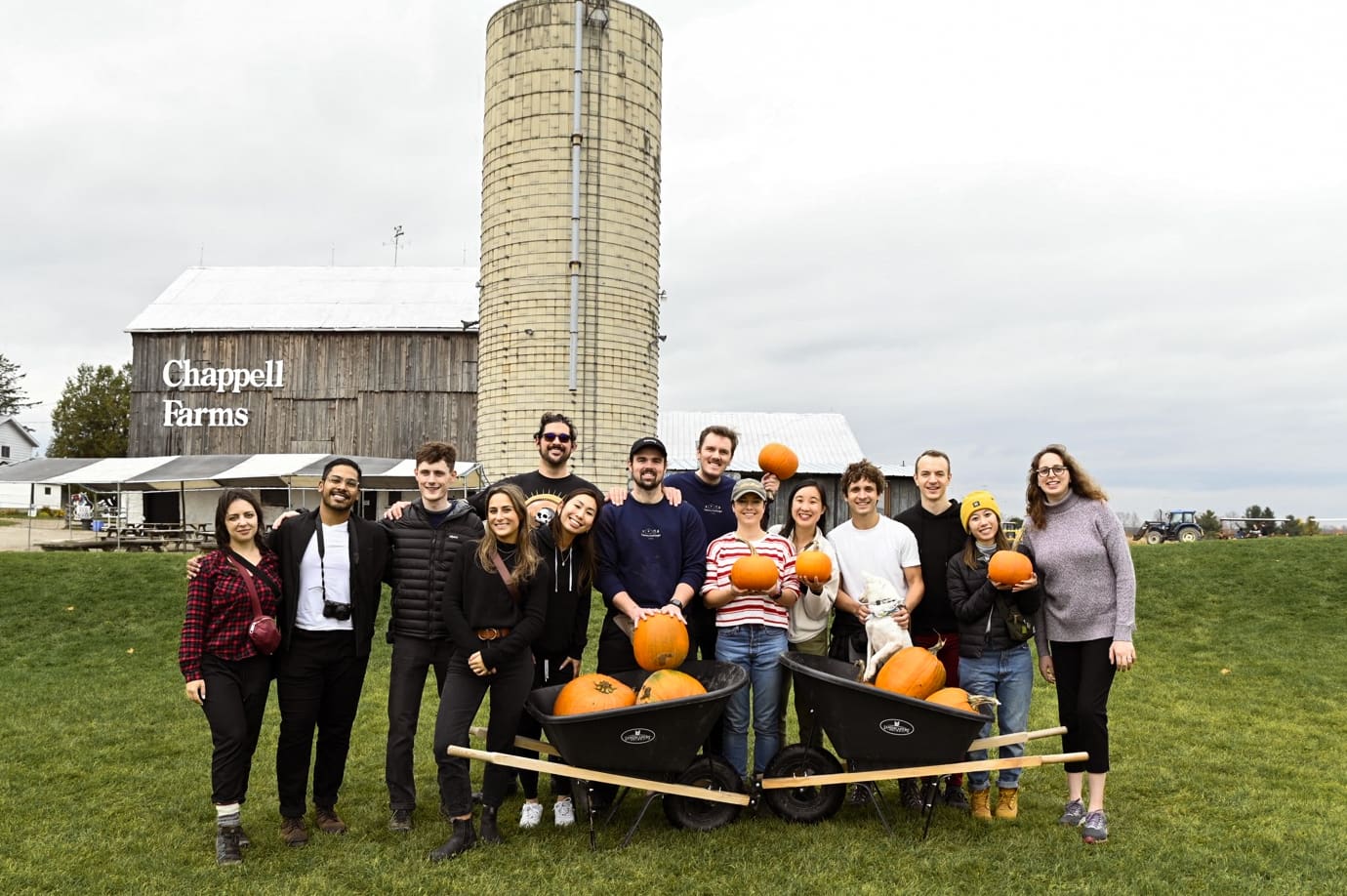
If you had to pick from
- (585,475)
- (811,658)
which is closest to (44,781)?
(811,658)

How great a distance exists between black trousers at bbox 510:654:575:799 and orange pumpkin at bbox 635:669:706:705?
2.20 feet

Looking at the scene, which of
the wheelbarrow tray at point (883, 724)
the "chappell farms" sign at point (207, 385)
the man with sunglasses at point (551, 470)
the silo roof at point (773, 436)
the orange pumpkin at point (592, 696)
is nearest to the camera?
the wheelbarrow tray at point (883, 724)

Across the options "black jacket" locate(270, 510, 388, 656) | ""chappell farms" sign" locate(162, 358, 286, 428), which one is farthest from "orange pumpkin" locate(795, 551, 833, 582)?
""chappell farms" sign" locate(162, 358, 286, 428)

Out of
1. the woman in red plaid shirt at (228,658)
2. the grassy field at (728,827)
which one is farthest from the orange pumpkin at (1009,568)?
the woman in red plaid shirt at (228,658)

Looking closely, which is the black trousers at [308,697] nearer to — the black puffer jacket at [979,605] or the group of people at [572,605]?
the group of people at [572,605]

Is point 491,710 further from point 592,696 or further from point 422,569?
point 422,569

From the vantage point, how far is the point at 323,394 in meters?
26.0

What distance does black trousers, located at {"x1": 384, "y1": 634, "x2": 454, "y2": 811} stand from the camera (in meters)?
4.91

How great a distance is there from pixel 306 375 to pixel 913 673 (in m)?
24.0

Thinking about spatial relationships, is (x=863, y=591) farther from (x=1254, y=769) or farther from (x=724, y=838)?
(x=1254, y=769)

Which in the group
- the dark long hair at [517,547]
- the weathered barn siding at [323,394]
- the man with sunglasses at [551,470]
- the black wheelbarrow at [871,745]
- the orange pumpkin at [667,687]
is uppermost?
the weathered barn siding at [323,394]

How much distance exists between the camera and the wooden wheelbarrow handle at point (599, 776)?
167 inches

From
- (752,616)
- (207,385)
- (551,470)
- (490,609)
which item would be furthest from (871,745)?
(207,385)

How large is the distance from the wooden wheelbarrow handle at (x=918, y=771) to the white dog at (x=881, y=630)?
0.50m
